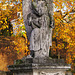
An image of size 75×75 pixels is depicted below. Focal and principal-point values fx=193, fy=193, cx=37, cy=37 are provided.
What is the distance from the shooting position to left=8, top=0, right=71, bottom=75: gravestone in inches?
223

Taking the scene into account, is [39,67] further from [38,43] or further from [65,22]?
[65,22]

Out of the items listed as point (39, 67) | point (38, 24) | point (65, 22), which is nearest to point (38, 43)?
point (38, 24)

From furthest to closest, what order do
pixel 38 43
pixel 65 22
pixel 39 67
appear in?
pixel 65 22
pixel 38 43
pixel 39 67

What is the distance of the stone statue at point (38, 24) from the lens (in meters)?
6.17

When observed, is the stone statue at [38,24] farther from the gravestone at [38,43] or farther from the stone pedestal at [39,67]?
the stone pedestal at [39,67]

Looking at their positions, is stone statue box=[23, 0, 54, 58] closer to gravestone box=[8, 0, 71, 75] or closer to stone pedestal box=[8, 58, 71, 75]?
gravestone box=[8, 0, 71, 75]

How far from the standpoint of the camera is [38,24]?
6.24 meters

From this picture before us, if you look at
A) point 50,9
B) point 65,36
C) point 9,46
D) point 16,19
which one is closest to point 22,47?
point 9,46

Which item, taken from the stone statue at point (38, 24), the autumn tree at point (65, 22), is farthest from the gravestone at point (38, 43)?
the autumn tree at point (65, 22)

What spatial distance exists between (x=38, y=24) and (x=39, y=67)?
1455 mm

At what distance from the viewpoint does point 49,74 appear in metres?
5.86

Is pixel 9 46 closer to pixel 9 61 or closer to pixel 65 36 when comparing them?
pixel 9 61

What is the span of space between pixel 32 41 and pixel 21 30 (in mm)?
A: 9339

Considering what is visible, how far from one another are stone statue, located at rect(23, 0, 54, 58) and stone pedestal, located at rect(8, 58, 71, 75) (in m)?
0.36
